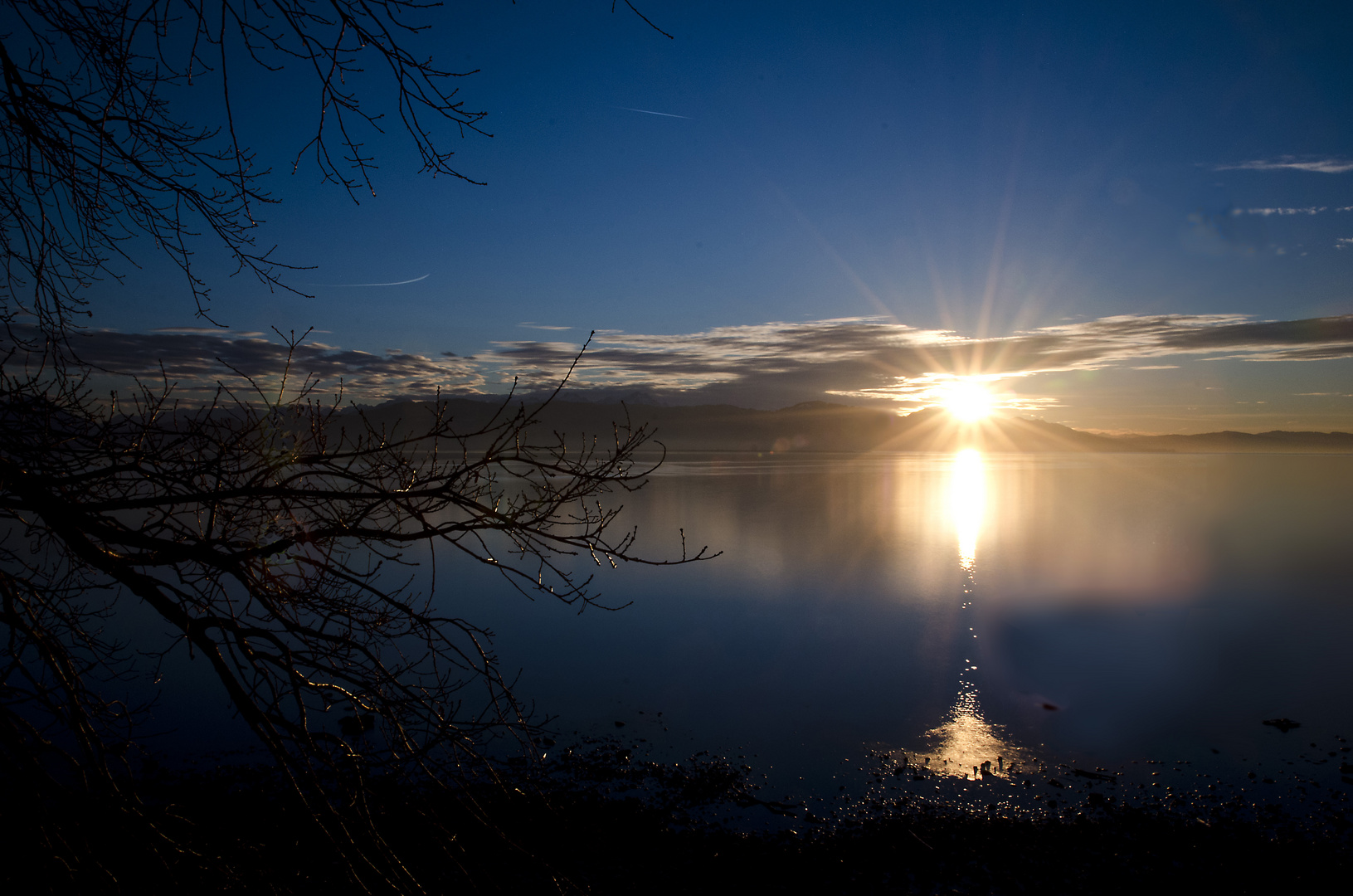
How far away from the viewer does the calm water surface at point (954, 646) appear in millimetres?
11641

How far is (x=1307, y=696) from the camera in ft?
45.3

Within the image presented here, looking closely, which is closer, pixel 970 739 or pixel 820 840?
pixel 820 840

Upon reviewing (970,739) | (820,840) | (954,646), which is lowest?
(954,646)

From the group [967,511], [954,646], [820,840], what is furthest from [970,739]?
[967,511]

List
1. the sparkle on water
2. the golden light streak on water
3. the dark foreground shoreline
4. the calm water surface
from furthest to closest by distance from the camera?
the golden light streak on water, the calm water surface, the sparkle on water, the dark foreground shoreline

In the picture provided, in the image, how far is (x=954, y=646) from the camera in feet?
55.7

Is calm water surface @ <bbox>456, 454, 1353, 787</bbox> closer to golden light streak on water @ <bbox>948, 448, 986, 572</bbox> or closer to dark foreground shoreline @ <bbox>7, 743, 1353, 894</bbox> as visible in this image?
golden light streak on water @ <bbox>948, 448, 986, 572</bbox>

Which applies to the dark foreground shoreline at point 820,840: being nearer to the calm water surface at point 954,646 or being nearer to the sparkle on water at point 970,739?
the sparkle on water at point 970,739

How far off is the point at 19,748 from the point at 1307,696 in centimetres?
1864

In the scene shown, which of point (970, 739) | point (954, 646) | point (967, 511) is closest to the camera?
point (970, 739)

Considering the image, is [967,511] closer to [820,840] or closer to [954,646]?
[954,646]

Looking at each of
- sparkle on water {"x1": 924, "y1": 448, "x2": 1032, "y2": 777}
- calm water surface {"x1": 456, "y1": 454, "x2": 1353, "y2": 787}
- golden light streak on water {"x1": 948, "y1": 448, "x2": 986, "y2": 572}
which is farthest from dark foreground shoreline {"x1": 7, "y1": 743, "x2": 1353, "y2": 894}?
golden light streak on water {"x1": 948, "y1": 448, "x2": 986, "y2": 572}

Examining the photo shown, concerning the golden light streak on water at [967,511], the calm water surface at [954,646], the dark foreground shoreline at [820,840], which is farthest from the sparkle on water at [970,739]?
the golden light streak on water at [967,511]

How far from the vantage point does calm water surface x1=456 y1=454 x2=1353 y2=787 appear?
11.6m
